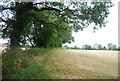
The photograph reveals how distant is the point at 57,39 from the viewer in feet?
40.3

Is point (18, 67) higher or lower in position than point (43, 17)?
Answer: lower

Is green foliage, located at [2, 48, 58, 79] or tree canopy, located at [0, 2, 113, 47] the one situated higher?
tree canopy, located at [0, 2, 113, 47]

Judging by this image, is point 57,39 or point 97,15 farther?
point 57,39

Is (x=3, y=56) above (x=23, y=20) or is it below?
below

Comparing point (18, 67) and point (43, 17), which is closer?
point (18, 67)

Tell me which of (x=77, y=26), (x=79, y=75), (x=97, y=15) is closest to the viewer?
(x=79, y=75)

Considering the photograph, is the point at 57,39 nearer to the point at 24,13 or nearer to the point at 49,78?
the point at 24,13

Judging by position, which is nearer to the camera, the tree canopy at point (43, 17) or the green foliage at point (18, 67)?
the green foliage at point (18, 67)

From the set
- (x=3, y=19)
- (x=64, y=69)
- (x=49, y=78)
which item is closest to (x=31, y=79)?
(x=49, y=78)

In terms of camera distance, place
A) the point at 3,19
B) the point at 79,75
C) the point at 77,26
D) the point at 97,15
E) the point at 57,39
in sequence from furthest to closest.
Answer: the point at 57,39, the point at 77,26, the point at 3,19, the point at 97,15, the point at 79,75

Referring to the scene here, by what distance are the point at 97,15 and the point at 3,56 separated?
16.4 feet

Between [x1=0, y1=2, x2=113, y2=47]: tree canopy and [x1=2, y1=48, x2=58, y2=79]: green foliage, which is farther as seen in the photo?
[x1=0, y1=2, x2=113, y2=47]: tree canopy

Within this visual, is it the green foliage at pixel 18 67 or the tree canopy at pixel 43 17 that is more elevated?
the tree canopy at pixel 43 17

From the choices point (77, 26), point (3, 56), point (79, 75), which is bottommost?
→ point (79, 75)
